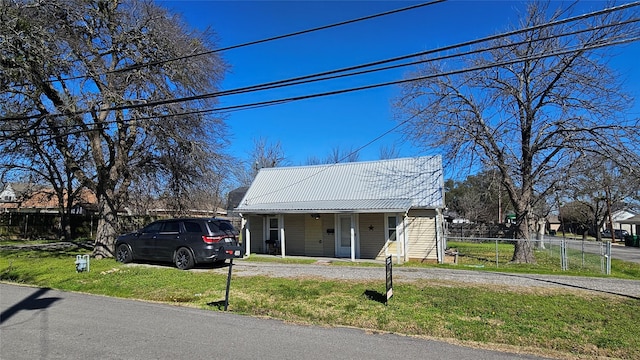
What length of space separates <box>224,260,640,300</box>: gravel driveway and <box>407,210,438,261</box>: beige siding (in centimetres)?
395

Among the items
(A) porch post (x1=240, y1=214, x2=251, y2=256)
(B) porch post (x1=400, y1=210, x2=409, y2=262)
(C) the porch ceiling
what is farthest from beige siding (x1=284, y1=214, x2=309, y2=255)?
(B) porch post (x1=400, y1=210, x2=409, y2=262)

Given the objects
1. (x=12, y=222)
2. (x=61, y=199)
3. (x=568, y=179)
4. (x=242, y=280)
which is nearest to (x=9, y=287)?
(x=242, y=280)

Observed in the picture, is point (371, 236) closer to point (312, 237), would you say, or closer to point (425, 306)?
point (312, 237)

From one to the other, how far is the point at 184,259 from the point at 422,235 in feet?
33.8

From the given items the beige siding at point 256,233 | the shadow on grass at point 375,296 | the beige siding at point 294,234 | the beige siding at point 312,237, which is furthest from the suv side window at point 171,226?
the shadow on grass at point 375,296

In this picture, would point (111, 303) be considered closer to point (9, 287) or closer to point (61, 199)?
A: point (9, 287)

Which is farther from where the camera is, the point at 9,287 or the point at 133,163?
the point at 133,163

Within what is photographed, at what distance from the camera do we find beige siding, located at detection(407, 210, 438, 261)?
17938 millimetres

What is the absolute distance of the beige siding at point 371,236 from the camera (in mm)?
18880

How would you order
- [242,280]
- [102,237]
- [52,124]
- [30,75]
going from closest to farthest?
[242,280] → [30,75] → [52,124] → [102,237]

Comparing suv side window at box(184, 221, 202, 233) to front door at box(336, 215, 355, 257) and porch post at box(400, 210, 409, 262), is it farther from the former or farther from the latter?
porch post at box(400, 210, 409, 262)

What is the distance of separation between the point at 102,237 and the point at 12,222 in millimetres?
21314

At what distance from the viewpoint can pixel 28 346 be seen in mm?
5672

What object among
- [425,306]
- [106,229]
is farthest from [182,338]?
[106,229]
